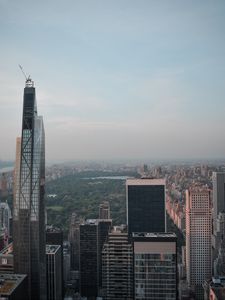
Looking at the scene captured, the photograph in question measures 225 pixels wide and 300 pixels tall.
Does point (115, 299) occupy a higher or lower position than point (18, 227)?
lower

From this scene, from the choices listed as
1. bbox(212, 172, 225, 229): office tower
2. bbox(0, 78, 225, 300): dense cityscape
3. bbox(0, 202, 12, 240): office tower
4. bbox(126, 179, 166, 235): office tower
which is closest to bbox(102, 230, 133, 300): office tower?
bbox(0, 78, 225, 300): dense cityscape

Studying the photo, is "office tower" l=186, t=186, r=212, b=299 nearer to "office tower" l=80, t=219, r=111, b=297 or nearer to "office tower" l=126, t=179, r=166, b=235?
"office tower" l=126, t=179, r=166, b=235

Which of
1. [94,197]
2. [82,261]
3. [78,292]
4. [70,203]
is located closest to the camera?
[78,292]

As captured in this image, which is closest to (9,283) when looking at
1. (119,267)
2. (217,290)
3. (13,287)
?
(13,287)

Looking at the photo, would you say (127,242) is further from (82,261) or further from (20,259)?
(82,261)

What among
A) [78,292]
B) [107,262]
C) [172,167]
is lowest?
[78,292]

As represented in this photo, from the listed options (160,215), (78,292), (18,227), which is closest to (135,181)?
(160,215)
